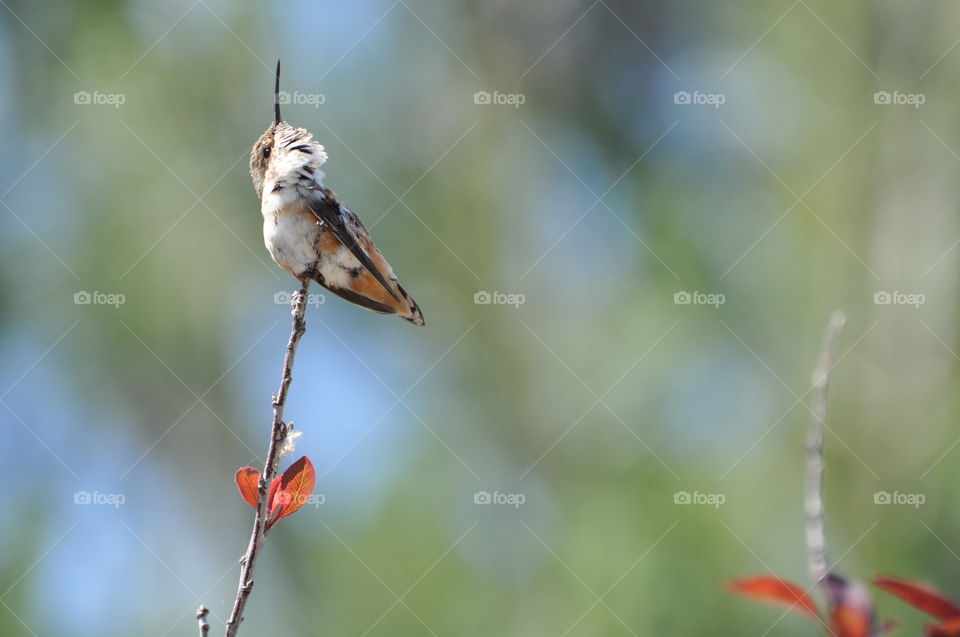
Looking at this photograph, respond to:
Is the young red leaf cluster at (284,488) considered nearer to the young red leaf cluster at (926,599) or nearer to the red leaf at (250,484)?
the red leaf at (250,484)

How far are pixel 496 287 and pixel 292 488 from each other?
8.62m

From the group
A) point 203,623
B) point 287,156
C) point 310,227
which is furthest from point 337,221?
point 203,623

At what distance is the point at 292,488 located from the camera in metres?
2.32

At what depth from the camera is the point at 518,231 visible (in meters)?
11.2

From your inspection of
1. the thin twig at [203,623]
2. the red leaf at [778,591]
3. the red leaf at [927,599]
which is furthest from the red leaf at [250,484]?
the red leaf at [927,599]

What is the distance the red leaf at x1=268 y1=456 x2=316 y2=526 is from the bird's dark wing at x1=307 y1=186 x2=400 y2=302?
72.7 inches

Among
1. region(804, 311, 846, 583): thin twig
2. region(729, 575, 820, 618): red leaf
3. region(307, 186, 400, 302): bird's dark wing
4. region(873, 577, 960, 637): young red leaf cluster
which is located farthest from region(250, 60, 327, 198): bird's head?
region(873, 577, 960, 637): young red leaf cluster

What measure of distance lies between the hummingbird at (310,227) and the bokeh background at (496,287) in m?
4.60

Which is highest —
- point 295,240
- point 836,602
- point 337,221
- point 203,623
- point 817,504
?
point 337,221

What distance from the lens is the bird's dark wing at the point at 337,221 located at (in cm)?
405

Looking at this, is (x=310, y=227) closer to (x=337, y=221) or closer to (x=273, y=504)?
(x=337, y=221)

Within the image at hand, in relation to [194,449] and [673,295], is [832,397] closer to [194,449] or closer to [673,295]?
[673,295]

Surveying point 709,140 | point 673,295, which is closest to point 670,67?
point 709,140

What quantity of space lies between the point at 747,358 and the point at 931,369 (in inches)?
66.6
